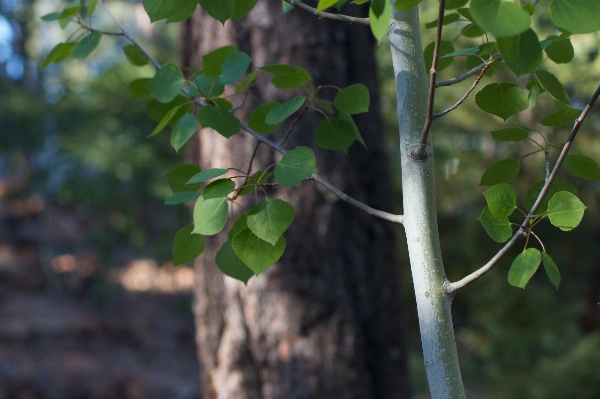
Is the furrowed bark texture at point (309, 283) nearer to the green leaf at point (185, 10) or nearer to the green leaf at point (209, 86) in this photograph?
the green leaf at point (209, 86)

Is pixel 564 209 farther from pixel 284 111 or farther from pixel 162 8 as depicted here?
pixel 162 8

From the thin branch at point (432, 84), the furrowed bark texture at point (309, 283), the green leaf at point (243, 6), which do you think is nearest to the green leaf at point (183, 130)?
the green leaf at point (243, 6)

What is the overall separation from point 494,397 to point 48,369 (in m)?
3.48

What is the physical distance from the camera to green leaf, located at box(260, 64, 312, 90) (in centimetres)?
52

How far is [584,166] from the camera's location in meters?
0.48

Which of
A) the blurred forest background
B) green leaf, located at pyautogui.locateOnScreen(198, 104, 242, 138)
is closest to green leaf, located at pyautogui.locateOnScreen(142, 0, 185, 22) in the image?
green leaf, located at pyautogui.locateOnScreen(198, 104, 242, 138)

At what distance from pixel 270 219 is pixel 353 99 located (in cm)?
17

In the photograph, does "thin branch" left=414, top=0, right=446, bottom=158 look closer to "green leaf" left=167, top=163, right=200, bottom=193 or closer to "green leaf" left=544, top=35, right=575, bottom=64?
"green leaf" left=544, top=35, right=575, bottom=64

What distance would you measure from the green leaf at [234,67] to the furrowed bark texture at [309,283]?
729 mm

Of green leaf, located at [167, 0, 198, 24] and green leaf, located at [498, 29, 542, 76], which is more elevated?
green leaf, located at [167, 0, 198, 24]

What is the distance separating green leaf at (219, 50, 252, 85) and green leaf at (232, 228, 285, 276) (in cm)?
16

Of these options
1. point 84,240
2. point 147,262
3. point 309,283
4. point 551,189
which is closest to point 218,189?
point 551,189

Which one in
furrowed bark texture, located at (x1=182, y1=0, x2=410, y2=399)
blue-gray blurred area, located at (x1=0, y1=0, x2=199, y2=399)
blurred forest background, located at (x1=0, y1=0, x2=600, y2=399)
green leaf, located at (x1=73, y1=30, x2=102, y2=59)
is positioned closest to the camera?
green leaf, located at (x1=73, y1=30, x2=102, y2=59)

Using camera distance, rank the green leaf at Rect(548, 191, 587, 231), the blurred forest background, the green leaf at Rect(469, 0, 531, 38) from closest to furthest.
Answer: the green leaf at Rect(469, 0, 531, 38) < the green leaf at Rect(548, 191, 587, 231) < the blurred forest background
